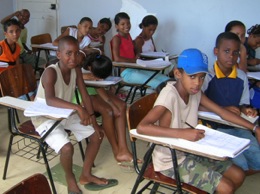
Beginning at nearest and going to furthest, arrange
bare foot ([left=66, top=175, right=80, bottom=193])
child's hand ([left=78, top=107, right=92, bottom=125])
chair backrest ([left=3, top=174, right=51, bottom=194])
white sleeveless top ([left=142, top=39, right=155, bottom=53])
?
chair backrest ([left=3, top=174, right=51, bottom=194]), child's hand ([left=78, top=107, right=92, bottom=125]), bare foot ([left=66, top=175, right=80, bottom=193]), white sleeveless top ([left=142, top=39, right=155, bottom=53])

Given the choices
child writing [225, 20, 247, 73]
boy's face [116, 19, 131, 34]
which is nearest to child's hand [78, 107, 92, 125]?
child writing [225, 20, 247, 73]

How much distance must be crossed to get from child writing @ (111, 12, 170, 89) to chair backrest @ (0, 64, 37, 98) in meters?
1.09

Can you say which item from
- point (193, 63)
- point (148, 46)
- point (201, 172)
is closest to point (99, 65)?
point (193, 63)

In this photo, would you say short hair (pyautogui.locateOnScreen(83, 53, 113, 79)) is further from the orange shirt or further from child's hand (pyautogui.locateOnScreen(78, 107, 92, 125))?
the orange shirt

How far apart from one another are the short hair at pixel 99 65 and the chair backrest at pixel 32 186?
169cm

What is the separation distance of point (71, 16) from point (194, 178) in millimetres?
4283

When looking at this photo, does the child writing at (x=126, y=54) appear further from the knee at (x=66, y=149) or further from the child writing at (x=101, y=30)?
the knee at (x=66, y=149)

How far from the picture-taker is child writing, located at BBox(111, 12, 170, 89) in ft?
11.0

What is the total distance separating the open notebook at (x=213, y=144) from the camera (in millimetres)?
1350

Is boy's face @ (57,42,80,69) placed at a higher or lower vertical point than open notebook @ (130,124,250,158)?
higher

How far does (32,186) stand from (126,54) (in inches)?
111

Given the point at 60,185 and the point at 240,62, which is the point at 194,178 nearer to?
the point at 60,185

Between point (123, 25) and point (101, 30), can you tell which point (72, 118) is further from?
point (101, 30)

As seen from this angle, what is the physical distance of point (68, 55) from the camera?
216 centimetres
